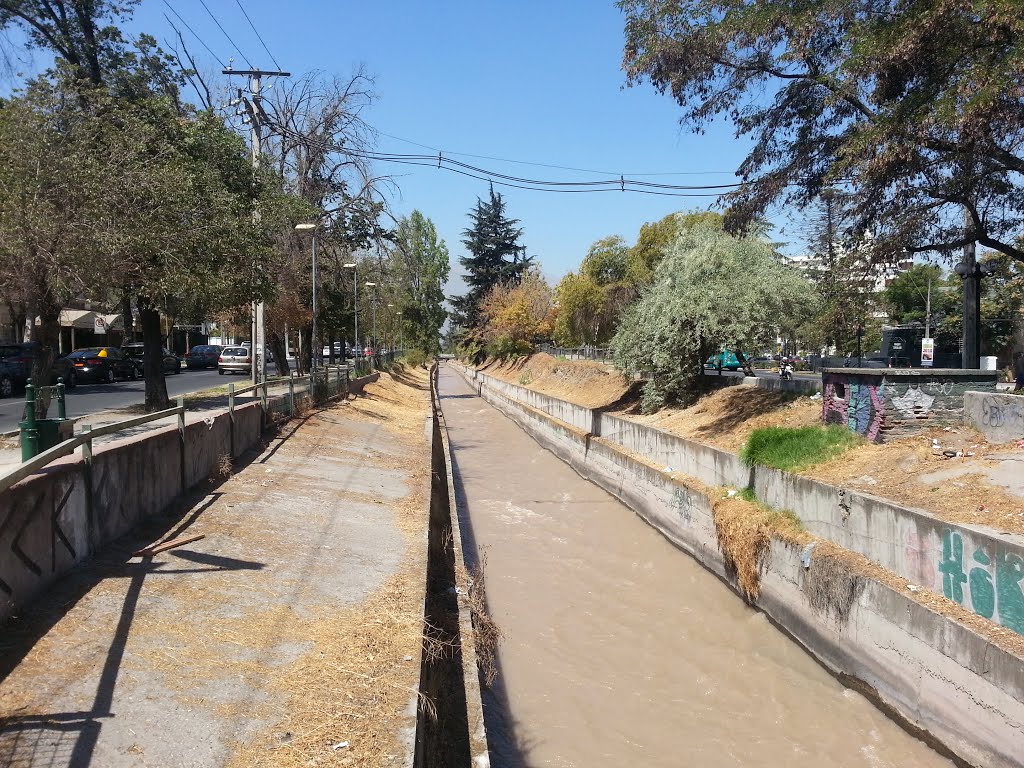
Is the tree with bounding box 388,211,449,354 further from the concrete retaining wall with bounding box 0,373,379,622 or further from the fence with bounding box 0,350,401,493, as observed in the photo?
the concrete retaining wall with bounding box 0,373,379,622

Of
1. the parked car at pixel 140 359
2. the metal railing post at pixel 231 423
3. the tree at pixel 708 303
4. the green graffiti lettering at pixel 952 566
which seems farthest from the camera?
the parked car at pixel 140 359

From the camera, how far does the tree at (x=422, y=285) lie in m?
64.2

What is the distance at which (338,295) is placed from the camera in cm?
3547

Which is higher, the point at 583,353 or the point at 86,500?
the point at 583,353

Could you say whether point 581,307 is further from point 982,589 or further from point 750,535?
point 982,589


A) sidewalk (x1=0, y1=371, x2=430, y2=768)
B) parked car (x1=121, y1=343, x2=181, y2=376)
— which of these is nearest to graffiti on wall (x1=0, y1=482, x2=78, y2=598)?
sidewalk (x1=0, y1=371, x2=430, y2=768)

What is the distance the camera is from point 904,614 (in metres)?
7.59

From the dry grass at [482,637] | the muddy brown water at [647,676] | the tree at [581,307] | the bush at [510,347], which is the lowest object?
the muddy brown water at [647,676]

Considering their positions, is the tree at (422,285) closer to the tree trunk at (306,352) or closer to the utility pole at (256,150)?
the tree trunk at (306,352)

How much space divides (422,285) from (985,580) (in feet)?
236

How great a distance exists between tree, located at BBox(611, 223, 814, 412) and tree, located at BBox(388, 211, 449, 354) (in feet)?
115

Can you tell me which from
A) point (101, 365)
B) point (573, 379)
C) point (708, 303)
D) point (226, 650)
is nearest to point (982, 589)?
point (226, 650)

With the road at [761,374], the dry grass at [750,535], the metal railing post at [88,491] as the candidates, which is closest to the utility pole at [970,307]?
the road at [761,374]

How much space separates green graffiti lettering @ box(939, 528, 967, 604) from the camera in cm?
732
